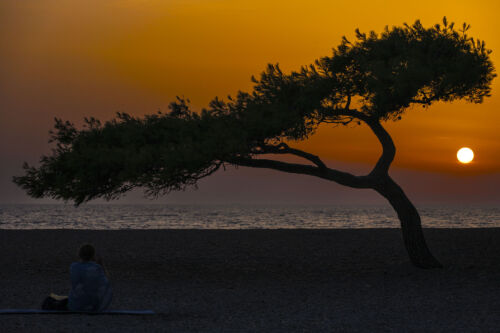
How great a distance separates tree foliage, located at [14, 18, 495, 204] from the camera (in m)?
18.8

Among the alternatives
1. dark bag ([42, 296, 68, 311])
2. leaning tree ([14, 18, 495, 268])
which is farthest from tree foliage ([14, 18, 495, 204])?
dark bag ([42, 296, 68, 311])

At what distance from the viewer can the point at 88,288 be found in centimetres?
1222

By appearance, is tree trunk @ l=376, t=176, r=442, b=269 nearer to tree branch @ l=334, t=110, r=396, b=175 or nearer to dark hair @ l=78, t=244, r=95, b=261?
tree branch @ l=334, t=110, r=396, b=175

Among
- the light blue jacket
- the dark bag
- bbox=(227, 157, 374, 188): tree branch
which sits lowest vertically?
the dark bag

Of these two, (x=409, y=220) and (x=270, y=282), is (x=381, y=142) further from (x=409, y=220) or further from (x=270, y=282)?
(x=270, y=282)

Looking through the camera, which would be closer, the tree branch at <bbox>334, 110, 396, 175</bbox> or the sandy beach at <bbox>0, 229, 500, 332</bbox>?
the sandy beach at <bbox>0, 229, 500, 332</bbox>

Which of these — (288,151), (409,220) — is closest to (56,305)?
(288,151)

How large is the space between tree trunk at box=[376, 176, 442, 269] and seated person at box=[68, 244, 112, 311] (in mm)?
10926

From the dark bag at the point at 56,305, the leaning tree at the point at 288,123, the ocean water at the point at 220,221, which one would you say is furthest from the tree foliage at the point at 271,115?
the ocean water at the point at 220,221

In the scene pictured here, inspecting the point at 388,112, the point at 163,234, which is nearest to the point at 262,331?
the point at 388,112

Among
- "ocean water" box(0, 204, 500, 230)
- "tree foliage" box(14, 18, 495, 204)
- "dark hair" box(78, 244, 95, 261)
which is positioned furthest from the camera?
"ocean water" box(0, 204, 500, 230)

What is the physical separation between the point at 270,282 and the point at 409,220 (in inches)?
202

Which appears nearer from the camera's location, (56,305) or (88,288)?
(88,288)

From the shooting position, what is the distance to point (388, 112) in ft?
68.2
